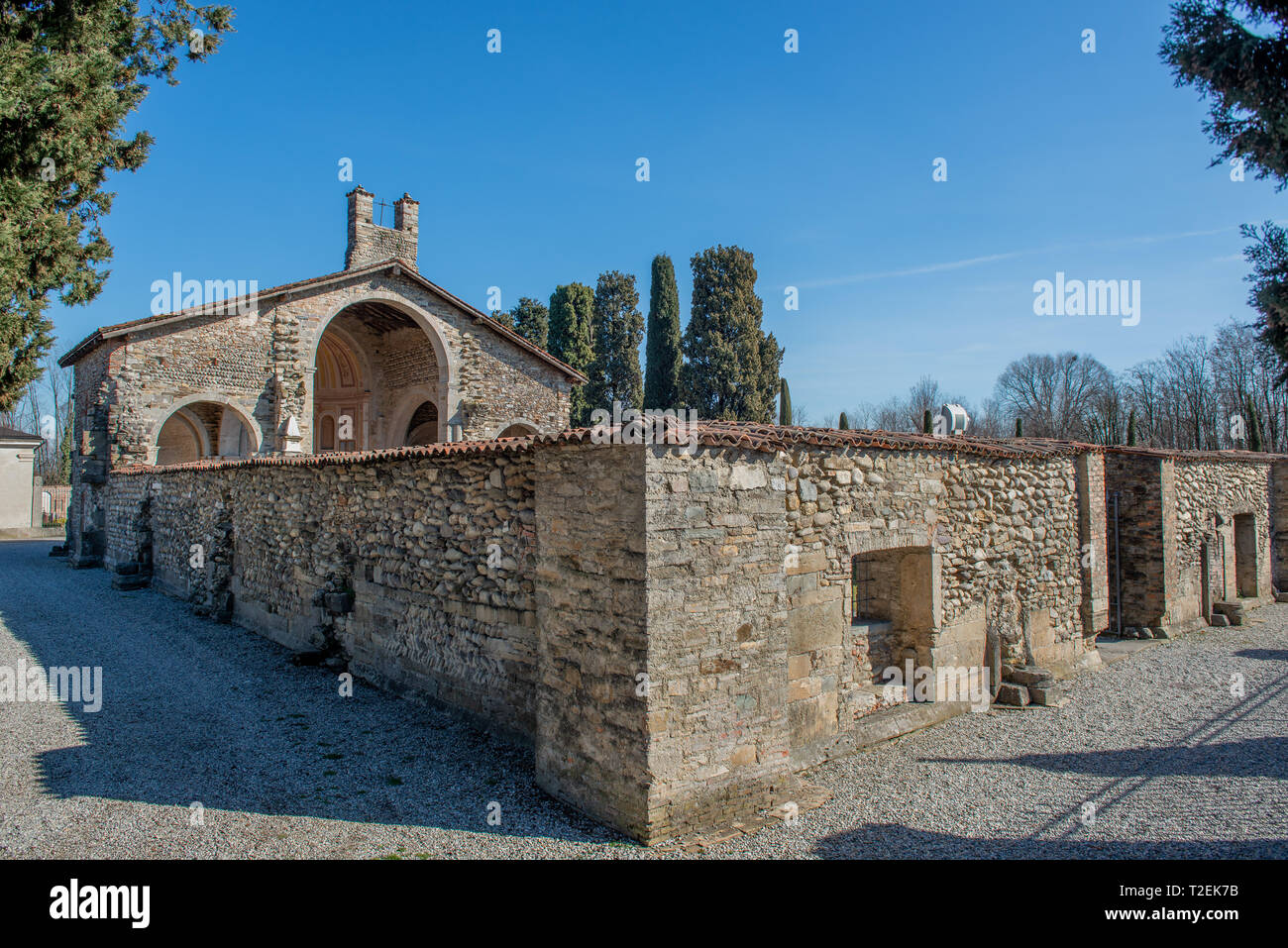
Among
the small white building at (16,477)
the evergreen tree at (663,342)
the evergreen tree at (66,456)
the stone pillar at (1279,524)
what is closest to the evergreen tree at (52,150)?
the evergreen tree at (663,342)

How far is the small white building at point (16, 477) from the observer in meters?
29.5

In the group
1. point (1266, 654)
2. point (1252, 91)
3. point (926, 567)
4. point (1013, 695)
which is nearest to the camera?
point (1252, 91)

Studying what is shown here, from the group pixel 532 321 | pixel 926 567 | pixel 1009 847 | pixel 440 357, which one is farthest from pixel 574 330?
pixel 1009 847

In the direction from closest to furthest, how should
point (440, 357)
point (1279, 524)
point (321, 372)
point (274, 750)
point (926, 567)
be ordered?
1. point (274, 750)
2. point (926, 567)
3. point (1279, 524)
4. point (440, 357)
5. point (321, 372)

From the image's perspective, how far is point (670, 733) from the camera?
490cm

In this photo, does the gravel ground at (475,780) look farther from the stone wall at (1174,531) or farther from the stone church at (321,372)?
the stone church at (321,372)

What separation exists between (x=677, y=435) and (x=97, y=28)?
9256 mm

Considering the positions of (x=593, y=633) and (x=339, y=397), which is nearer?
(x=593, y=633)

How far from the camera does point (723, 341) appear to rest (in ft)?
97.4

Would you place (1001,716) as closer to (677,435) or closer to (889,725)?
(889,725)

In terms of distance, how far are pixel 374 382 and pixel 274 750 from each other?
62.9ft

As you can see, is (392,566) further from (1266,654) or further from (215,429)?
(215,429)
